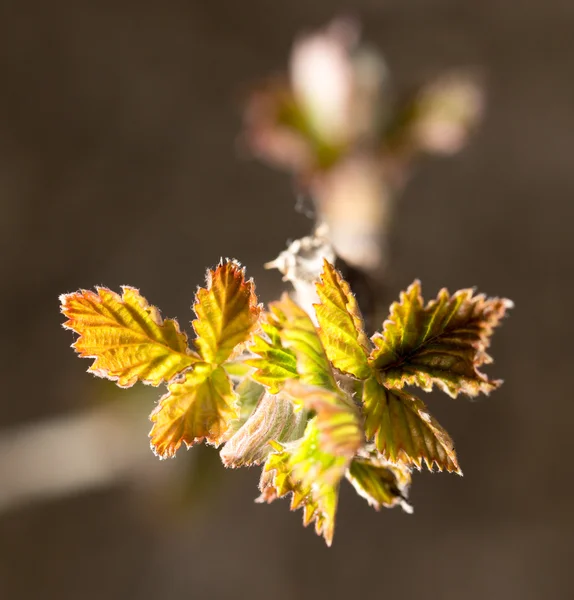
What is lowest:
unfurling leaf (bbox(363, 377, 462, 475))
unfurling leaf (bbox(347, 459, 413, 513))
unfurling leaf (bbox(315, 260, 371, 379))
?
unfurling leaf (bbox(347, 459, 413, 513))

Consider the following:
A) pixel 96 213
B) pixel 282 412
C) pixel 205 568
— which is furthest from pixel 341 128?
pixel 205 568

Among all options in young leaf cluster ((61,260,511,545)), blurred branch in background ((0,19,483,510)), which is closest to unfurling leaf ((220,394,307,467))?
young leaf cluster ((61,260,511,545))

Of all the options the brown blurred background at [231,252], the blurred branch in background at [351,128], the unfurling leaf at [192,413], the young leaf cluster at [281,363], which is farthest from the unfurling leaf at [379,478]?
the brown blurred background at [231,252]

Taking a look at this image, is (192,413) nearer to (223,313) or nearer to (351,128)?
(223,313)

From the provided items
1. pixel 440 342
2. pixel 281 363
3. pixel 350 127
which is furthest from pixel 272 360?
pixel 350 127

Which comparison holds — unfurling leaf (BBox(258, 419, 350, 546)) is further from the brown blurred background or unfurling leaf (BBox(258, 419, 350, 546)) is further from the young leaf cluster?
the brown blurred background

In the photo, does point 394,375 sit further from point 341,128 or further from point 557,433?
point 557,433

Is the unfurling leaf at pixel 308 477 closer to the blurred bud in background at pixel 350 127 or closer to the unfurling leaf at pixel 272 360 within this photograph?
the unfurling leaf at pixel 272 360
